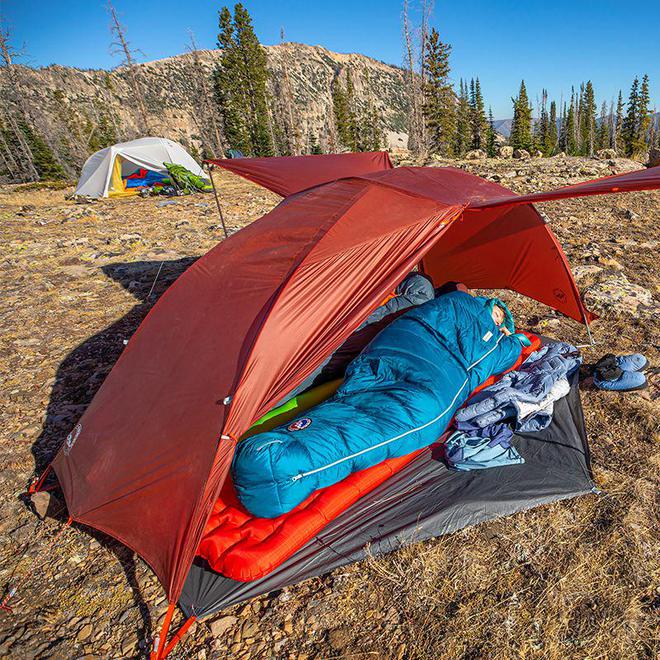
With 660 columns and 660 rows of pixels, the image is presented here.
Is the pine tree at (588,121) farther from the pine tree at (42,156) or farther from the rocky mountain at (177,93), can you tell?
the pine tree at (42,156)

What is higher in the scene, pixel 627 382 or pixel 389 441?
pixel 389 441

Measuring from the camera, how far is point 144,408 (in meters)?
3.31

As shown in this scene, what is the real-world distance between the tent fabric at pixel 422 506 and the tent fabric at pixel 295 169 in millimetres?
4075

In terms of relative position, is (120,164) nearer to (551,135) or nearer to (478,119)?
(478,119)

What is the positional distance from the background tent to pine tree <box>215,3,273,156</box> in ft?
74.1

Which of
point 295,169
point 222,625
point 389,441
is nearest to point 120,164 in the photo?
point 295,169

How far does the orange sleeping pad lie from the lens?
8.94 ft

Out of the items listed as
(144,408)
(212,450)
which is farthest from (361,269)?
(144,408)

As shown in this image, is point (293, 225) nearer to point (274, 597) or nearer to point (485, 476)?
point (485, 476)

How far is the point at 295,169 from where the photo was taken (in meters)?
6.25

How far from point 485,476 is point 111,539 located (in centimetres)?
289

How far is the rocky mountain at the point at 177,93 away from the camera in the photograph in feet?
189

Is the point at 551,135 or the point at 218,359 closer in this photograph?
the point at 218,359

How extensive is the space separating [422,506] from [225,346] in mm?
1870
